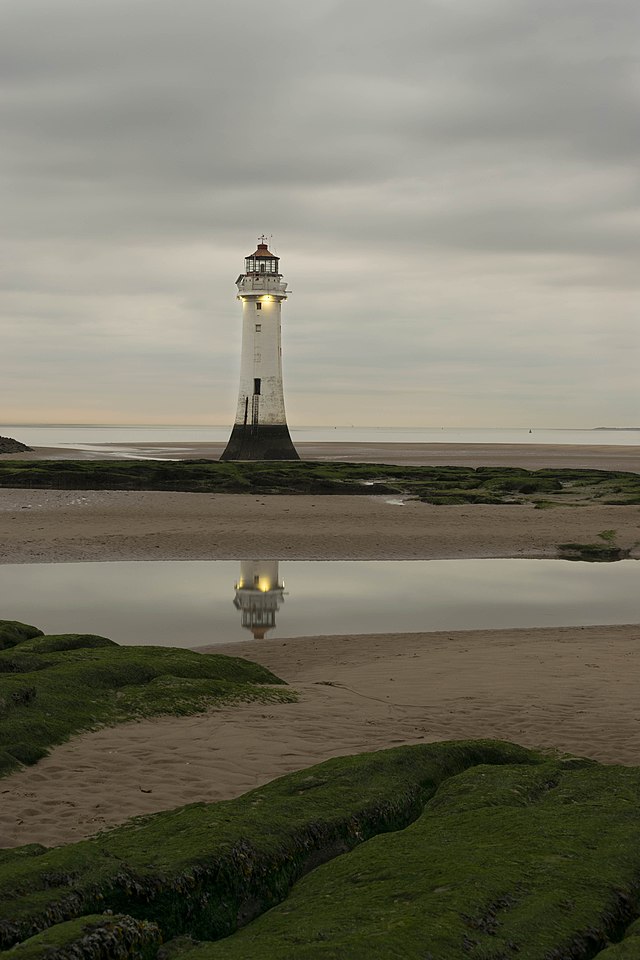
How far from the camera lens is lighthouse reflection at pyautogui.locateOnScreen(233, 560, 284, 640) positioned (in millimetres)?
16312

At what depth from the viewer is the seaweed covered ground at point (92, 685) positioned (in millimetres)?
8320

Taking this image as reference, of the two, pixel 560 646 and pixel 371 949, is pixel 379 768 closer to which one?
pixel 371 949

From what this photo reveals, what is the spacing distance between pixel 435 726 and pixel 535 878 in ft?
15.6

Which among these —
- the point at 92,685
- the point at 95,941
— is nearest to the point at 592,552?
the point at 92,685

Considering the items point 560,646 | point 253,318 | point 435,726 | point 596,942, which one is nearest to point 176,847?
point 596,942

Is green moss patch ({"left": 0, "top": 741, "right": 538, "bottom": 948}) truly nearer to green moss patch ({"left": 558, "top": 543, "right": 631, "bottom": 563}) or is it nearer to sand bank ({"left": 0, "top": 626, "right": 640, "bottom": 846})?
sand bank ({"left": 0, "top": 626, "right": 640, "bottom": 846})

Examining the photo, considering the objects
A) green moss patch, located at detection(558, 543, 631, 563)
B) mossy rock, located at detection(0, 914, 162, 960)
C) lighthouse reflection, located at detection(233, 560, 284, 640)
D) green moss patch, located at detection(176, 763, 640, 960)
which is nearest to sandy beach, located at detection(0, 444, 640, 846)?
green moss patch, located at detection(558, 543, 631, 563)

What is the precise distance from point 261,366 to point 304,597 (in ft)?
133

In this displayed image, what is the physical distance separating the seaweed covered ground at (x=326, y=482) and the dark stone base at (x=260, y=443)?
445 inches

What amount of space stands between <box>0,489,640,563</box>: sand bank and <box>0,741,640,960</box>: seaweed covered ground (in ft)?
58.7

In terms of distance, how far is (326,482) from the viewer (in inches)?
1593

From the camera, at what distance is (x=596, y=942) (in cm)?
423

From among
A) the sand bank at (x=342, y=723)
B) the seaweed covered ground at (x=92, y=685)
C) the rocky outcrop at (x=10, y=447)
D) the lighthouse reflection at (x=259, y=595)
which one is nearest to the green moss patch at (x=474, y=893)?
the sand bank at (x=342, y=723)

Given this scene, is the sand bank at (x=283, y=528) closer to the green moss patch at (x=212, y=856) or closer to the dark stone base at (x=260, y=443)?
the green moss patch at (x=212, y=856)
